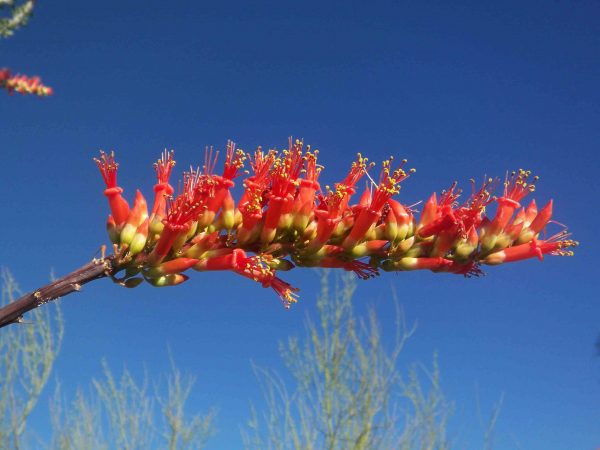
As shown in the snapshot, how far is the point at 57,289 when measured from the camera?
1494 mm

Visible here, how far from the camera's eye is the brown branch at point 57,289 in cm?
145

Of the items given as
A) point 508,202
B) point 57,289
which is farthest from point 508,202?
point 57,289

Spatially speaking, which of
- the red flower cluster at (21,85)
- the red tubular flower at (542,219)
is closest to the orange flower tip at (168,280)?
the red flower cluster at (21,85)

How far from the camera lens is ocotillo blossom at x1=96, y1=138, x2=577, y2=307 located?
63.4 inches

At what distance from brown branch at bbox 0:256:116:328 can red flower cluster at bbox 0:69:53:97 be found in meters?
0.66

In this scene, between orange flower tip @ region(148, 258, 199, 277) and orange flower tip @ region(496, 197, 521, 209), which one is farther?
orange flower tip @ region(496, 197, 521, 209)

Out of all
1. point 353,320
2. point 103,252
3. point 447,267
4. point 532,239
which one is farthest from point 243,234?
point 353,320

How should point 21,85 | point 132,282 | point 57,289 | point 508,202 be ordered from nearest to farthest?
point 21,85 < point 57,289 < point 132,282 < point 508,202

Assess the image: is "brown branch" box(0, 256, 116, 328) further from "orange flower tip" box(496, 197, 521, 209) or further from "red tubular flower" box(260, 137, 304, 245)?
"orange flower tip" box(496, 197, 521, 209)

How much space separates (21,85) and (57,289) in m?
0.71

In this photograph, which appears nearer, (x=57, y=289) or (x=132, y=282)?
(x=57, y=289)

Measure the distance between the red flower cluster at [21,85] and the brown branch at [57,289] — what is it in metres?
0.66

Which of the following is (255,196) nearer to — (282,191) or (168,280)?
(282,191)

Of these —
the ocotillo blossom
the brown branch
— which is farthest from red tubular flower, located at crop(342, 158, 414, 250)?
the brown branch
